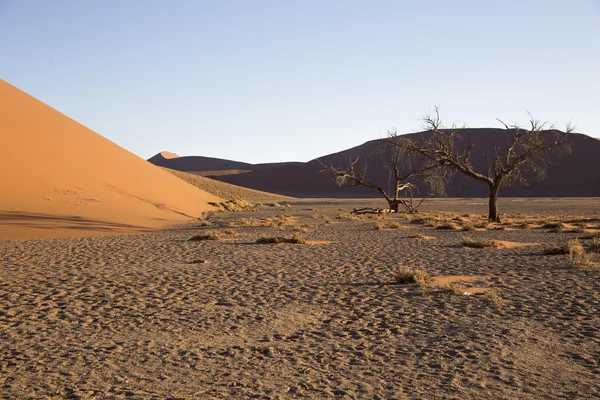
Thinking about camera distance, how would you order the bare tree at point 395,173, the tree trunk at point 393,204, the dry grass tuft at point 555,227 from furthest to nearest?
the tree trunk at point 393,204 < the bare tree at point 395,173 < the dry grass tuft at point 555,227

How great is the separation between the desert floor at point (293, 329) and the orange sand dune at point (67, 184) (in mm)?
9316

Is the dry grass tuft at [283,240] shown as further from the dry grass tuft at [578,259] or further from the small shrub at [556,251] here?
the dry grass tuft at [578,259]

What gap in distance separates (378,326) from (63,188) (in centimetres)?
2494

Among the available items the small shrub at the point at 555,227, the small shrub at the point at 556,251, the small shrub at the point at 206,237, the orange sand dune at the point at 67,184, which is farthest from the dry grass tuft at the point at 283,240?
the small shrub at the point at 555,227

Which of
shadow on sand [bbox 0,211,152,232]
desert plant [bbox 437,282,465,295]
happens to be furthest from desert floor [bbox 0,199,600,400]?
shadow on sand [bbox 0,211,152,232]

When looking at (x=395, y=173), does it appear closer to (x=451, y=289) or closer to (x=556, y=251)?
(x=556, y=251)

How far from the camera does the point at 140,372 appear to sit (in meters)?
5.65

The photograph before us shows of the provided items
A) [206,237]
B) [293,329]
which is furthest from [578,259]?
[206,237]

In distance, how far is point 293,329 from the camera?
7453 mm

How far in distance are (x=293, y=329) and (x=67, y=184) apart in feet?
83.4

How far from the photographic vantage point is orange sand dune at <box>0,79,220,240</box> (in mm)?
23388

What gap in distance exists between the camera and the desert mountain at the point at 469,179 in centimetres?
10494

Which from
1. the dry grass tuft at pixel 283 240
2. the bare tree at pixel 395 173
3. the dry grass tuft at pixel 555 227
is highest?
the bare tree at pixel 395 173

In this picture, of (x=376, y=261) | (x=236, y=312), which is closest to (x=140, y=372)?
(x=236, y=312)
